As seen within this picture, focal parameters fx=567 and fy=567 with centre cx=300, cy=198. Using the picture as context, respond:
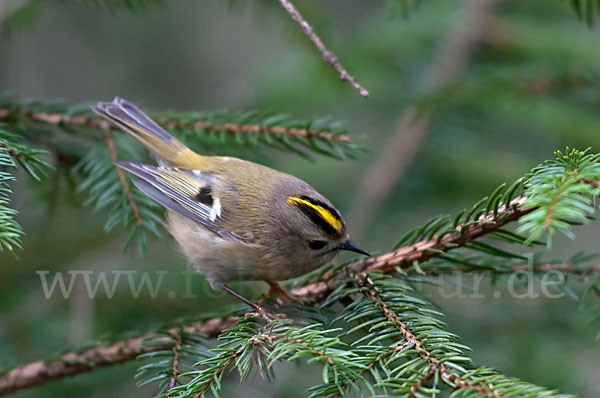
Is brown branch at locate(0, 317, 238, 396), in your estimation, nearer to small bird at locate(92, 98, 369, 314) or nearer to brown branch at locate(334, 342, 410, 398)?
small bird at locate(92, 98, 369, 314)

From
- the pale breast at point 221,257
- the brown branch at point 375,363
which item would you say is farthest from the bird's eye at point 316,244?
the brown branch at point 375,363

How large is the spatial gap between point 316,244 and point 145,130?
0.73 meters

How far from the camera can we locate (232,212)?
2145 millimetres

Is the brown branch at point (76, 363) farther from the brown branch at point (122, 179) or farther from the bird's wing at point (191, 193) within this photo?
the bird's wing at point (191, 193)

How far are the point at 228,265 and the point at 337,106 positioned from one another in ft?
4.72

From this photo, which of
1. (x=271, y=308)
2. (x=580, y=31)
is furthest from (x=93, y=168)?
(x=580, y=31)

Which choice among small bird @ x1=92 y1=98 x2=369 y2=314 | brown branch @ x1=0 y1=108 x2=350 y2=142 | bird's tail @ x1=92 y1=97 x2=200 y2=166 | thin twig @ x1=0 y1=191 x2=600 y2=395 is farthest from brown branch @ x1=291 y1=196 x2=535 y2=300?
bird's tail @ x1=92 y1=97 x2=200 y2=166

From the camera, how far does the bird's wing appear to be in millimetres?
2098

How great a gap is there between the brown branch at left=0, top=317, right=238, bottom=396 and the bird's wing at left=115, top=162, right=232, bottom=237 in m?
0.56

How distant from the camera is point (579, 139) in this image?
7.96 feet

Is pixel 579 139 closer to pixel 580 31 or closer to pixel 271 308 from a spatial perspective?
pixel 580 31

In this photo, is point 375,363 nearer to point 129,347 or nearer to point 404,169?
point 129,347

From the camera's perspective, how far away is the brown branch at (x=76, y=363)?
152 cm

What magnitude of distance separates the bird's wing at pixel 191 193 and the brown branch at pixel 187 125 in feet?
0.73
